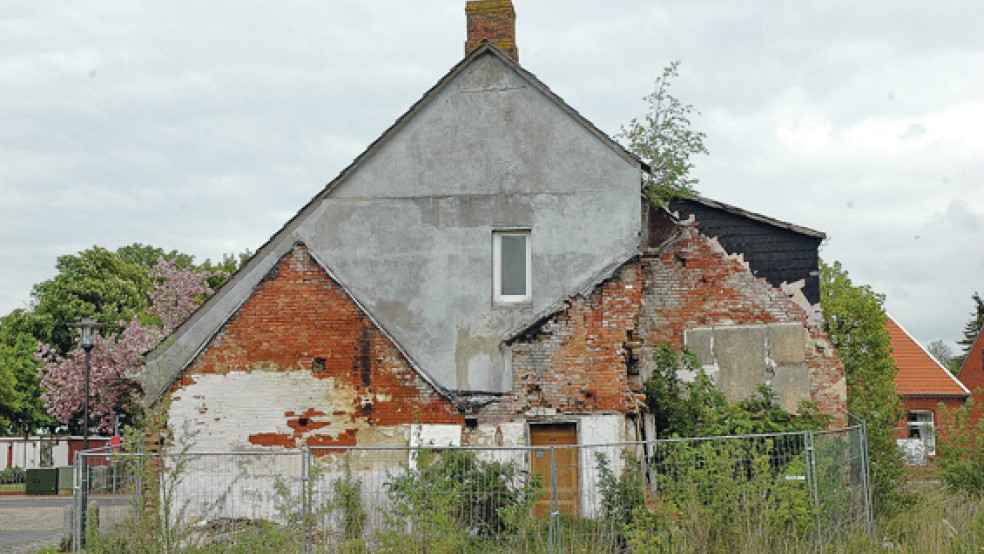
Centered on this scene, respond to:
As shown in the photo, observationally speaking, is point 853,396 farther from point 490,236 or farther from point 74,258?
point 74,258

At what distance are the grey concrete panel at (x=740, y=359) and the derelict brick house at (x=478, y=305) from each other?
0.09 ft

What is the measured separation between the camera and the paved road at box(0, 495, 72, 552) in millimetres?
16141

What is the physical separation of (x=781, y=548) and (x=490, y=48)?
971cm

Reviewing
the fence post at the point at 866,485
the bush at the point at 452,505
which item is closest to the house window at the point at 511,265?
the bush at the point at 452,505

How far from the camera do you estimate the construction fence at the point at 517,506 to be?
33.6 ft

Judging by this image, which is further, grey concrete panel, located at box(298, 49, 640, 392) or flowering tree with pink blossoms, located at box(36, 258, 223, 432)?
flowering tree with pink blossoms, located at box(36, 258, 223, 432)

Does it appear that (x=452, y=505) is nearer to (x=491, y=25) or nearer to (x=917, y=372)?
(x=491, y=25)

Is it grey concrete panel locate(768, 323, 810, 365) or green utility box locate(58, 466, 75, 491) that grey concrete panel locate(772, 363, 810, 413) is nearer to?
grey concrete panel locate(768, 323, 810, 365)

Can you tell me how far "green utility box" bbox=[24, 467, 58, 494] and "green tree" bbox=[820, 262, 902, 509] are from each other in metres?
23.6

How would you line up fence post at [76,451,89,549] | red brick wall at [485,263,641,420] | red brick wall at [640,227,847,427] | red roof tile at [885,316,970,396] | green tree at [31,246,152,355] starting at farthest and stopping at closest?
green tree at [31,246,152,355]
red roof tile at [885,316,970,396]
red brick wall at [640,227,847,427]
red brick wall at [485,263,641,420]
fence post at [76,451,89,549]

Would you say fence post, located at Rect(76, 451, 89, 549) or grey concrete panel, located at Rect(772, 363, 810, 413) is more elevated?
grey concrete panel, located at Rect(772, 363, 810, 413)

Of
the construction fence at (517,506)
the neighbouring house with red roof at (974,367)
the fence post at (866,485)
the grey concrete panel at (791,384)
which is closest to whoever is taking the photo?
the construction fence at (517,506)

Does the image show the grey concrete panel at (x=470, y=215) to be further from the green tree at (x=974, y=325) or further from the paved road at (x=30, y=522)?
the green tree at (x=974, y=325)

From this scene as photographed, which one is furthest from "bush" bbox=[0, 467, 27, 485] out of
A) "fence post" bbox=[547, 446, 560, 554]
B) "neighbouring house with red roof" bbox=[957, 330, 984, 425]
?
"neighbouring house with red roof" bbox=[957, 330, 984, 425]
